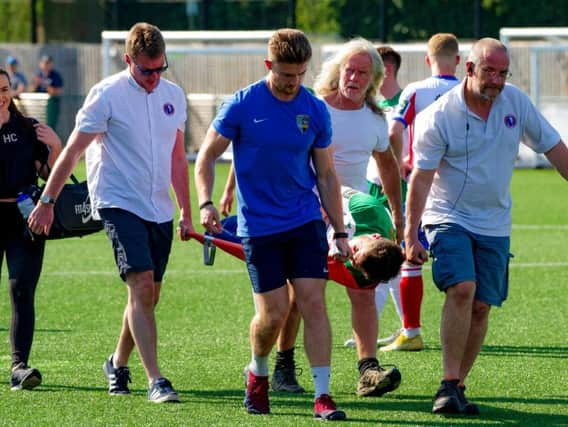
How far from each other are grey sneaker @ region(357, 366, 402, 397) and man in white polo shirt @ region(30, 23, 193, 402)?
107 centimetres

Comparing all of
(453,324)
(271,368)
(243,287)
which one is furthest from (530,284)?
(453,324)

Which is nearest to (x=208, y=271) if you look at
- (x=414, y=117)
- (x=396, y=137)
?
(x=414, y=117)

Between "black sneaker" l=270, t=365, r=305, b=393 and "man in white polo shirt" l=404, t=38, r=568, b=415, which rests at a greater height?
"man in white polo shirt" l=404, t=38, r=568, b=415

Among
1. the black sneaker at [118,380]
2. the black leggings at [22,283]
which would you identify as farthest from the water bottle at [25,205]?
the black sneaker at [118,380]

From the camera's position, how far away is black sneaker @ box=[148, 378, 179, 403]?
7633mm

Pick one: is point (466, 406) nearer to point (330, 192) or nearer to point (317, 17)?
point (330, 192)

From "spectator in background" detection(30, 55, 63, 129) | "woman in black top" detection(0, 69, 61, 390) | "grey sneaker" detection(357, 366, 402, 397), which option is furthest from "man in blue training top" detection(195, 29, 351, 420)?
"spectator in background" detection(30, 55, 63, 129)

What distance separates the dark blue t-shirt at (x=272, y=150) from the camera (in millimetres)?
7098

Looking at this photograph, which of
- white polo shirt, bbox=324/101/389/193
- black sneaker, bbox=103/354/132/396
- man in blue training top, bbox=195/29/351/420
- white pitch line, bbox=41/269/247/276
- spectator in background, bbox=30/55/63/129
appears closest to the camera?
man in blue training top, bbox=195/29/351/420

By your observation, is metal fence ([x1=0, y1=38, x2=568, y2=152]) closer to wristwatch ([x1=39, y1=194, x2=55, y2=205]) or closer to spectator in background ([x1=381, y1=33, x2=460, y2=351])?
spectator in background ([x1=381, y1=33, x2=460, y2=351])

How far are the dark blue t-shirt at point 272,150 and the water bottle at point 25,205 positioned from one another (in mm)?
1412

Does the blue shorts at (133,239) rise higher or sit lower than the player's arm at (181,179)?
lower

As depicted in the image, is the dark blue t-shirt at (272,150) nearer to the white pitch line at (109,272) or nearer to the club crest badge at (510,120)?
the club crest badge at (510,120)

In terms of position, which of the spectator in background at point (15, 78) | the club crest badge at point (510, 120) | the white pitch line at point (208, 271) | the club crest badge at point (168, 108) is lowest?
the white pitch line at point (208, 271)
